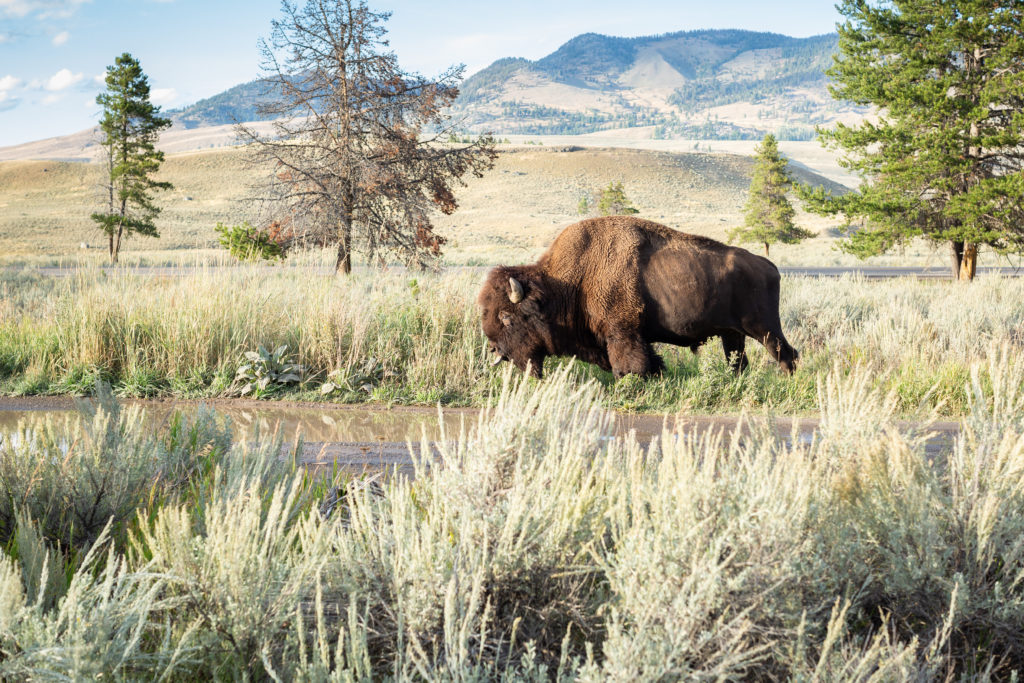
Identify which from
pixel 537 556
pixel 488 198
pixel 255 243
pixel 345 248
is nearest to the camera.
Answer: pixel 537 556

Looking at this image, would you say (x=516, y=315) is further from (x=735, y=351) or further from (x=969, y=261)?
(x=969, y=261)

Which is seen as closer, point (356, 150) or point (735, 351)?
point (735, 351)

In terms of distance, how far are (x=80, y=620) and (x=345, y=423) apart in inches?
221

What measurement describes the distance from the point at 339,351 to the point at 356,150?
8.84m

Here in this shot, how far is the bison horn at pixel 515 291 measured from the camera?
302 inches

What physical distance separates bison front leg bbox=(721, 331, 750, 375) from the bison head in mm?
2034

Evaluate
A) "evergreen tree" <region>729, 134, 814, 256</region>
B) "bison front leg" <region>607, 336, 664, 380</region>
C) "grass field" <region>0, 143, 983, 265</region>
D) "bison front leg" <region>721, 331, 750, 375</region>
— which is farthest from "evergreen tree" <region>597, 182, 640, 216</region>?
"bison front leg" <region>607, 336, 664, 380</region>

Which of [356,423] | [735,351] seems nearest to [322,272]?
[356,423]

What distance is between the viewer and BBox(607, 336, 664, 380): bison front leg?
7.67 meters

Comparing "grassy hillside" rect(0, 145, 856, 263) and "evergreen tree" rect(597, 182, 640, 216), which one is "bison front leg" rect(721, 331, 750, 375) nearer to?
"grassy hillside" rect(0, 145, 856, 263)

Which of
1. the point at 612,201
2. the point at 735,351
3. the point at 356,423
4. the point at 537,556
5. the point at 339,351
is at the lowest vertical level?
the point at 356,423

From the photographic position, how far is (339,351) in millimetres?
9070

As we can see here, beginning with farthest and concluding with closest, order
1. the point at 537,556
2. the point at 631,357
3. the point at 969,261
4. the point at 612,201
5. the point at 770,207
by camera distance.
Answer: the point at 612,201, the point at 770,207, the point at 969,261, the point at 631,357, the point at 537,556

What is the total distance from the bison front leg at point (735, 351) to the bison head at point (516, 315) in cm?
203
